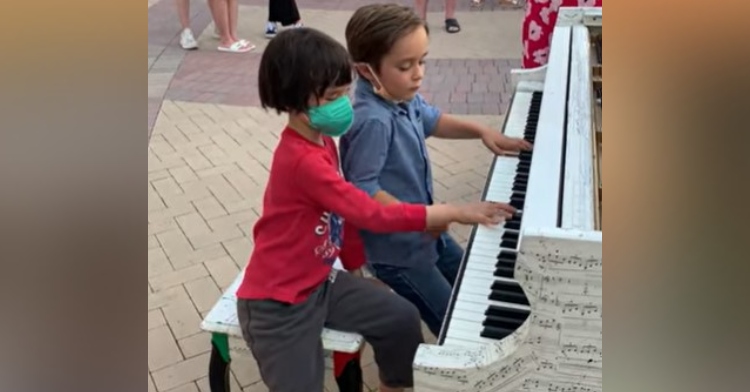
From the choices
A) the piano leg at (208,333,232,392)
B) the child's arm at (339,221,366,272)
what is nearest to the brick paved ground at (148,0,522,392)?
the piano leg at (208,333,232,392)

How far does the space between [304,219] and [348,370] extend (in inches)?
18.6

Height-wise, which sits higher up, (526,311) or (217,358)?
(526,311)

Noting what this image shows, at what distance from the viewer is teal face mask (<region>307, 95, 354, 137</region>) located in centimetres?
192

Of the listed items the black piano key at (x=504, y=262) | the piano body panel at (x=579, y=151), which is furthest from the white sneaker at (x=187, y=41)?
the black piano key at (x=504, y=262)

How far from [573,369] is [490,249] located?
0.61 m

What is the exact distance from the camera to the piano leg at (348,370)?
2162 mm

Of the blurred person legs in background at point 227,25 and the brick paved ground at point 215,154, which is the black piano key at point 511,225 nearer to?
the brick paved ground at point 215,154

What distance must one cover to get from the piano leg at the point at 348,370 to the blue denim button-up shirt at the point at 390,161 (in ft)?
1.04

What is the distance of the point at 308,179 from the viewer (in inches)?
75.8

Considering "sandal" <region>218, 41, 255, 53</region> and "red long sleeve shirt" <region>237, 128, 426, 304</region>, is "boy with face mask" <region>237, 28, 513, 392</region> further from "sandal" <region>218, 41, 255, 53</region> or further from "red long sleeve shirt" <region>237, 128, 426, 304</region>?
"sandal" <region>218, 41, 255, 53</region>
